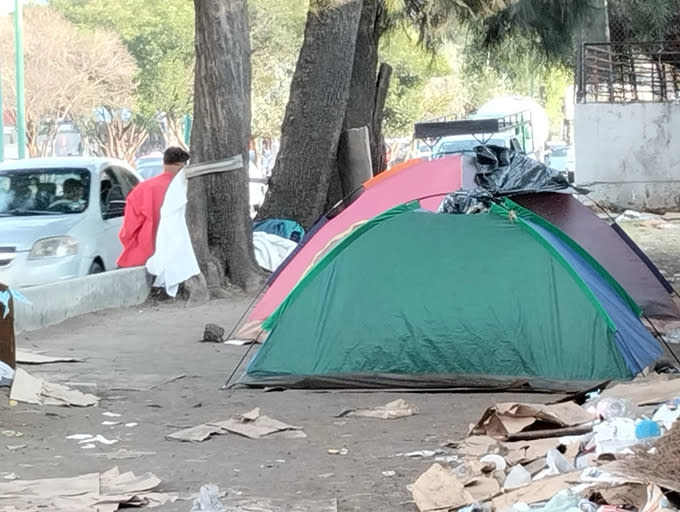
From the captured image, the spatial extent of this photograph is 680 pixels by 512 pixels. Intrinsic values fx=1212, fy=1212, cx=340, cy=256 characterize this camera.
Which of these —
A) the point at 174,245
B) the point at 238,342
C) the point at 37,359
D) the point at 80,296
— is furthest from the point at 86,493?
the point at 174,245

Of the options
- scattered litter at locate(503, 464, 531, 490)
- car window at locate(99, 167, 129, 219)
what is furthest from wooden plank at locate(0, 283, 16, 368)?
car window at locate(99, 167, 129, 219)

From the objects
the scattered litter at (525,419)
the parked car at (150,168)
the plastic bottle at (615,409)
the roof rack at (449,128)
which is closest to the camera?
the plastic bottle at (615,409)

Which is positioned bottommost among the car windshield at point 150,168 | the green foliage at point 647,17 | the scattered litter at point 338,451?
the scattered litter at point 338,451

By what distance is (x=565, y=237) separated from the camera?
7.96 metres

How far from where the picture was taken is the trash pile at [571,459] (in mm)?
4516

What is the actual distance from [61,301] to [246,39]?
10.7ft

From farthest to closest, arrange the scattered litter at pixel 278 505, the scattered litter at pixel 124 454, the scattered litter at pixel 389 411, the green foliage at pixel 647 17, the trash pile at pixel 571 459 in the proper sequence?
the green foliage at pixel 647 17 → the scattered litter at pixel 389 411 → the scattered litter at pixel 124 454 → the scattered litter at pixel 278 505 → the trash pile at pixel 571 459

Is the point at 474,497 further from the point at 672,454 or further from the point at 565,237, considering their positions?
the point at 565,237

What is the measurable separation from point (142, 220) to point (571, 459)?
7.29m

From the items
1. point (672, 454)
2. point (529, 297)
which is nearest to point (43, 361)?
point (529, 297)

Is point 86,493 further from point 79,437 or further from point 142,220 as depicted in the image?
point 142,220

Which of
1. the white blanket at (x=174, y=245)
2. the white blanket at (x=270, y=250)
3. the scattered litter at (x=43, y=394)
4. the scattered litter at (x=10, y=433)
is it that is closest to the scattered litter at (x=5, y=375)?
the scattered litter at (x=43, y=394)

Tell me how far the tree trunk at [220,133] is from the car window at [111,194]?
1015 mm

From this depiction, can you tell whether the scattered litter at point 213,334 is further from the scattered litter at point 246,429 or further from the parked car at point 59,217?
the scattered litter at point 246,429
